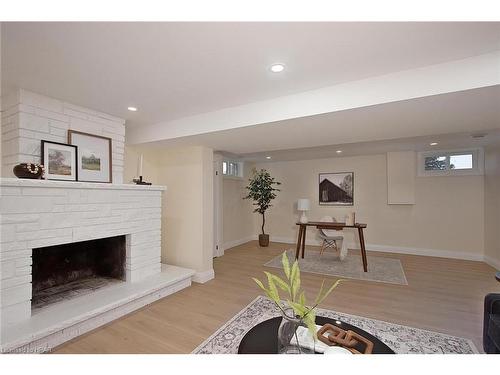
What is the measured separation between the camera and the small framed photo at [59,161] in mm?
2236

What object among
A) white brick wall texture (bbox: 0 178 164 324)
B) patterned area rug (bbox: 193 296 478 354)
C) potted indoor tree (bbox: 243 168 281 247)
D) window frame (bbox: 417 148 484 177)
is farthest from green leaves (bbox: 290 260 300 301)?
window frame (bbox: 417 148 484 177)

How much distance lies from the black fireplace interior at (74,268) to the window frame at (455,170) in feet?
19.1

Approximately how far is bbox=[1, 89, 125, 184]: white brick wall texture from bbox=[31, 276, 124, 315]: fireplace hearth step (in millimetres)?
1279

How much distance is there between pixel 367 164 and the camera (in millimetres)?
5395

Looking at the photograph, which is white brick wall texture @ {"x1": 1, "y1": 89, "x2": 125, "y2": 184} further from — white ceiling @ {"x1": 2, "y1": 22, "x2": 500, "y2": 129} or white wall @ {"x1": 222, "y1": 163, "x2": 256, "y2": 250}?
white wall @ {"x1": 222, "y1": 163, "x2": 256, "y2": 250}

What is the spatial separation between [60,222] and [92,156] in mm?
823

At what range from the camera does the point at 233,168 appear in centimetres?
612

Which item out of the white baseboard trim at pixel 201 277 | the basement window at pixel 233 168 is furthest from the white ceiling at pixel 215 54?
the basement window at pixel 233 168

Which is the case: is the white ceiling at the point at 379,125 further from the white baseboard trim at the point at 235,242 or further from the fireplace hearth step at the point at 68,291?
the white baseboard trim at the point at 235,242

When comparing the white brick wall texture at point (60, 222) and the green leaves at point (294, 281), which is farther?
the white brick wall texture at point (60, 222)

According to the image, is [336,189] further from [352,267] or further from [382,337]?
[382,337]

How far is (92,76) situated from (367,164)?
213 inches

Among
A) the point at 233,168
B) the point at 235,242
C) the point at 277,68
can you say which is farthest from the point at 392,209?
the point at 277,68
